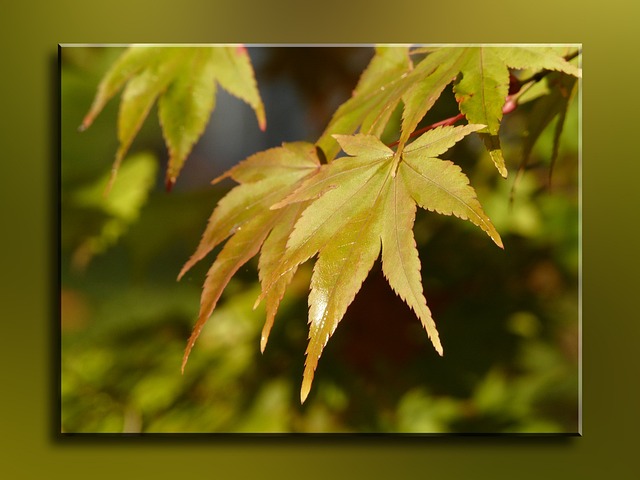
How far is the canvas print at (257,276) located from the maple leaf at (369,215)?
11cm

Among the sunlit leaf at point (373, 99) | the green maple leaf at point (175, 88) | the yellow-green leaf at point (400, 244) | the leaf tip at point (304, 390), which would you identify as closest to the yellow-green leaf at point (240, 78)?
the green maple leaf at point (175, 88)

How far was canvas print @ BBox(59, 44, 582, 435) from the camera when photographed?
1.20 meters

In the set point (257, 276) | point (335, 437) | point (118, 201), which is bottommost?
point (335, 437)

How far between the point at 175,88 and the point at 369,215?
0.40m

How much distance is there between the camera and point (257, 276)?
1.19 meters

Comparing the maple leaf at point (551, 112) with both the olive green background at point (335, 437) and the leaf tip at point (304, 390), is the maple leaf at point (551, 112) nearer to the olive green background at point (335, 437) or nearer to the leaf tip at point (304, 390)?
the olive green background at point (335, 437)

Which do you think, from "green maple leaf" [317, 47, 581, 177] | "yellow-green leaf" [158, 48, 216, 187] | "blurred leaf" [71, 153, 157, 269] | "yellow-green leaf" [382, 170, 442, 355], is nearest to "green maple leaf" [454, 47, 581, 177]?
"green maple leaf" [317, 47, 581, 177]

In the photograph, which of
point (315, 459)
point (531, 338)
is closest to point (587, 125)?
point (531, 338)

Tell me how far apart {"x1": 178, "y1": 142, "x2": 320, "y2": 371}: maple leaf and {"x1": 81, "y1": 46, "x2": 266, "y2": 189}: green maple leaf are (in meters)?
0.07

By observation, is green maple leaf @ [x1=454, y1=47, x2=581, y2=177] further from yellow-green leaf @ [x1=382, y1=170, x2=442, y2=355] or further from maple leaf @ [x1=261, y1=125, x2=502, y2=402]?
yellow-green leaf @ [x1=382, y1=170, x2=442, y2=355]

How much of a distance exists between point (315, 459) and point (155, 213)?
1.59ft

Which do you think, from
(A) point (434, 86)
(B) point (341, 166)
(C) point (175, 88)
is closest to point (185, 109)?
(C) point (175, 88)

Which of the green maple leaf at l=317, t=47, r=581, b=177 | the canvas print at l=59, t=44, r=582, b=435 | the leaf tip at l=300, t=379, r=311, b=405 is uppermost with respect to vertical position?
the green maple leaf at l=317, t=47, r=581, b=177

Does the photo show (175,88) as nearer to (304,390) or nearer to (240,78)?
(240,78)
